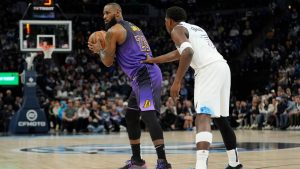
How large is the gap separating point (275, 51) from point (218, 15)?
624cm

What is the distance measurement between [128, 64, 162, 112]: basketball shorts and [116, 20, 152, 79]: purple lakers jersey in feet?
0.28

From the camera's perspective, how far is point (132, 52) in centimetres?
659

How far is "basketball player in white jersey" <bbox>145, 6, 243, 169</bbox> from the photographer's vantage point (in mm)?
5602

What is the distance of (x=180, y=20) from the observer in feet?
19.5

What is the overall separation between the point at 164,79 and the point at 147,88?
17247 millimetres

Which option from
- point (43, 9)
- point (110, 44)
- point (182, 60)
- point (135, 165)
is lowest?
point (135, 165)

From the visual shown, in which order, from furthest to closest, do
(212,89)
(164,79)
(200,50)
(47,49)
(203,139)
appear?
1. (164,79)
2. (47,49)
3. (200,50)
4. (212,89)
5. (203,139)

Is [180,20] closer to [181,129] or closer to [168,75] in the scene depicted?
[181,129]

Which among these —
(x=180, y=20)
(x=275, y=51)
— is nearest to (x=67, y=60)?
(x=275, y=51)

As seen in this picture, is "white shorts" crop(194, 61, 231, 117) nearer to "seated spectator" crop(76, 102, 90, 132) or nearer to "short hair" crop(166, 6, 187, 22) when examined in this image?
"short hair" crop(166, 6, 187, 22)

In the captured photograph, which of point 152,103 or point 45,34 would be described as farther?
point 45,34

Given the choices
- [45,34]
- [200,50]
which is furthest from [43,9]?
[200,50]

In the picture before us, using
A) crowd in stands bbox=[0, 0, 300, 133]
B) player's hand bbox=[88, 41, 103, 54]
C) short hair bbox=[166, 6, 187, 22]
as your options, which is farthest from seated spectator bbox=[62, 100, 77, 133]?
short hair bbox=[166, 6, 187, 22]

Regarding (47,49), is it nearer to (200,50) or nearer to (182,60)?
(200,50)
